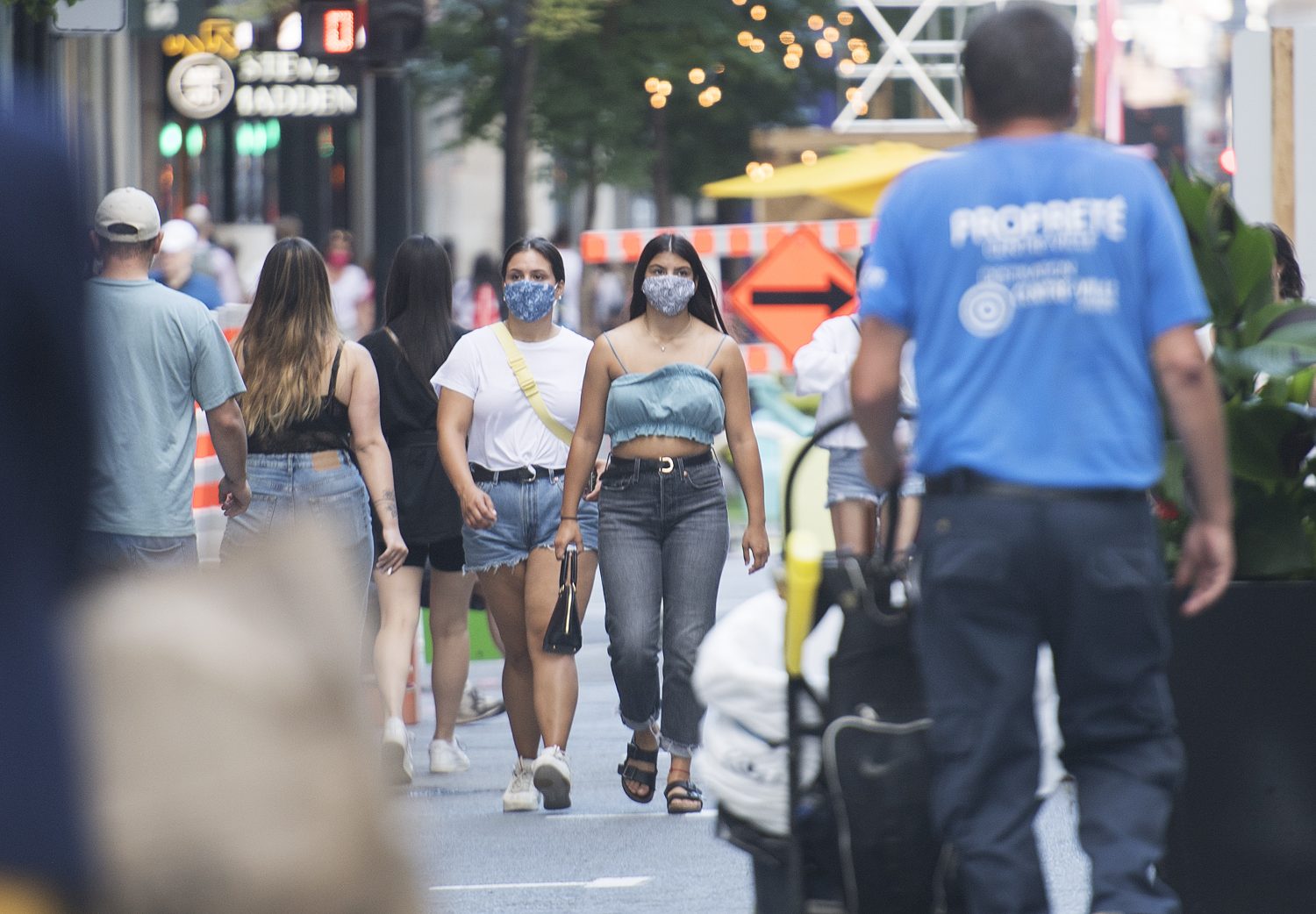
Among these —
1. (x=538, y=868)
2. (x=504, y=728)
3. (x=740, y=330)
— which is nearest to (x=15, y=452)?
(x=538, y=868)

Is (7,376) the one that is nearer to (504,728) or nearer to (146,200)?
(146,200)

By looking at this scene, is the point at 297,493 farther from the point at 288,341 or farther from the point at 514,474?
the point at 514,474

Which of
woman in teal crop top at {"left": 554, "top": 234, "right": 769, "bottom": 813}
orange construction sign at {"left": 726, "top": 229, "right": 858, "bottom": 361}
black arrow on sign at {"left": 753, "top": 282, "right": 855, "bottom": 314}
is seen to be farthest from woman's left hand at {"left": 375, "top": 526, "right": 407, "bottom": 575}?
black arrow on sign at {"left": 753, "top": 282, "right": 855, "bottom": 314}

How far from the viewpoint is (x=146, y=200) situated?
269 inches

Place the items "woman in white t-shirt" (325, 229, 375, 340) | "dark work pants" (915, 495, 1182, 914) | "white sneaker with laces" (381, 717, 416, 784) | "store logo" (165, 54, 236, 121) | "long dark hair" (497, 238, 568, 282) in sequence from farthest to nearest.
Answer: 1. "store logo" (165, 54, 236, 121)
2. "woman in white t-shirt" (325, 229, 375, 340)
3. "long dark hair" (497, 238, 568, 282)
4. "white sneaker with laces" (381, 717, 416, 784)
5. "dark work pants" (915, 495, 1182, 914)

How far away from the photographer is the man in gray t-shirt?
6.75m

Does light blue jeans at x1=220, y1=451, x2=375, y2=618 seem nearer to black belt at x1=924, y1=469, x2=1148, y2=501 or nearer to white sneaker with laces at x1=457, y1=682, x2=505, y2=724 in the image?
white sneaker with laces at x1=457, y1=682, x2=505, y2=724

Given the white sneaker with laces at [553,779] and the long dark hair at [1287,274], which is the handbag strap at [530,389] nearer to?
the white sneaker with laces at [553,779]

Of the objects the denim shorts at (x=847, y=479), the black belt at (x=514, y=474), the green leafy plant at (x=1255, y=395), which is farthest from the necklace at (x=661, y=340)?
the green leafy plant at (x=1255, y=395)

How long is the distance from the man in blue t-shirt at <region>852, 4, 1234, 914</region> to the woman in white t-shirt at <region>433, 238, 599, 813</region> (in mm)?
3939

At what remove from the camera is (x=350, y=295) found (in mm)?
21562

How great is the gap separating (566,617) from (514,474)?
592 mm

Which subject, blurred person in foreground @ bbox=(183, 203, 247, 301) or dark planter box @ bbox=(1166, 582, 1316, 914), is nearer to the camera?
dark planter box @ bbox=(1166, 582, 1316, 914)

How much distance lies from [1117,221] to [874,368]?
1.67 ft
